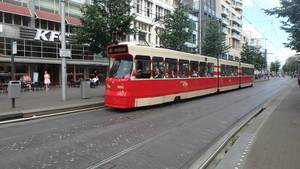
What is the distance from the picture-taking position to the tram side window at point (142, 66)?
10086mm

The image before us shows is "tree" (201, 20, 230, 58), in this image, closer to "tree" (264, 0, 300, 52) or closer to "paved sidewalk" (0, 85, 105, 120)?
"tree" (264, 0, 300, 52)

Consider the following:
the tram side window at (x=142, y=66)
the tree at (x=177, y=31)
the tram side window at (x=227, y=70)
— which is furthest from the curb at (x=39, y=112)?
the tree at (x=177, y=31)

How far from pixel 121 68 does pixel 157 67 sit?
6.34 feet

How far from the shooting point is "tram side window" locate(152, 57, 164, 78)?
35.8 feet

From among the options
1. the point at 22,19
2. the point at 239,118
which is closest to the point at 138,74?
the point at 239,118

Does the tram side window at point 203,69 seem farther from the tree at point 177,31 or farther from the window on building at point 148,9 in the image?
the window on building at point 148,9

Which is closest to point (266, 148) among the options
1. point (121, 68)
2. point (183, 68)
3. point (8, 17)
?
point (121, 68)

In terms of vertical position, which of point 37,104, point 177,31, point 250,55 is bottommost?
point 37,104

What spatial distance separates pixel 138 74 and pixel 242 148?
6.02 meters

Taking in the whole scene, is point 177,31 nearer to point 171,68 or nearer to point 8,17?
point 171,68

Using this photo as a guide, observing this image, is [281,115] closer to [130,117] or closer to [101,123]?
[130,117]

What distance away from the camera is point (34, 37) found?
2192cm

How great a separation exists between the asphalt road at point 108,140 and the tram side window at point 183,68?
14.6 feet

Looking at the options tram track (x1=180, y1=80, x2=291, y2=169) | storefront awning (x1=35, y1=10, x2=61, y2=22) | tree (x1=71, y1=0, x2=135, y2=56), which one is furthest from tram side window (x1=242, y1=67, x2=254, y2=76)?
tram track (x1=180, y1=80, x2=291, y2=169)
